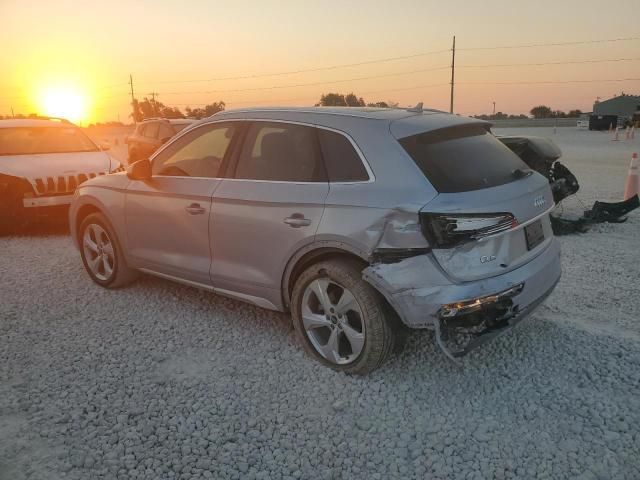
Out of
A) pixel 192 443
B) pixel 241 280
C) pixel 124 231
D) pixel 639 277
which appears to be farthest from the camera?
pixel 639 277

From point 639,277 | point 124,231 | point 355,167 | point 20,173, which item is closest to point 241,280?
point 355,167

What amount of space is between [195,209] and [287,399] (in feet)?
5.61

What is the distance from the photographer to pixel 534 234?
346cm

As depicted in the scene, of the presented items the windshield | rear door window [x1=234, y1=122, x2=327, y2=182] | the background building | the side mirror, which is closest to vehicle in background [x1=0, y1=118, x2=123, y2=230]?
the windshield

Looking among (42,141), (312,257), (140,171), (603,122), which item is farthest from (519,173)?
(603,122)

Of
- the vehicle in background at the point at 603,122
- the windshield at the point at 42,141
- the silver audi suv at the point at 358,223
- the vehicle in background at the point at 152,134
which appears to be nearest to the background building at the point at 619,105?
the vehicle in background at the point at 603,122

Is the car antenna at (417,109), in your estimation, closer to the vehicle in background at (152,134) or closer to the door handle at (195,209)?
the door handle at (195,209)

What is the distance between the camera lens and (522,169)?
3.67 meters

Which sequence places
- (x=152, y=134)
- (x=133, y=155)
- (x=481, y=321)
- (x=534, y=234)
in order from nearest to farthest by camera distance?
(x=481, y=321) → (x=534, y=234) → (x=152, y=134) → (x=133, y=155)

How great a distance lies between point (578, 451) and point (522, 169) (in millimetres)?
1840

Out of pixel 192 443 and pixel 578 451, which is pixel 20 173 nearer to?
pixel 192 443

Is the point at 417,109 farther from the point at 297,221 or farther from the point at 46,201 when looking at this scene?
the point at 46,201

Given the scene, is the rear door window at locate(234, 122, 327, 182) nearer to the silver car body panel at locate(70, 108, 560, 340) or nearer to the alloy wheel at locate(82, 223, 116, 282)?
the silver car body panel at locate(70, 108, 560, 340)

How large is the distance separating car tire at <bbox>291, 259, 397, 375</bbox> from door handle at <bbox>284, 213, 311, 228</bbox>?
0.94ft
